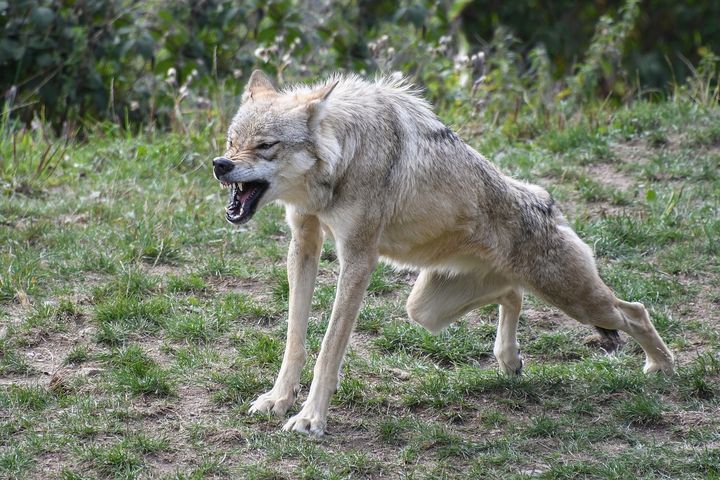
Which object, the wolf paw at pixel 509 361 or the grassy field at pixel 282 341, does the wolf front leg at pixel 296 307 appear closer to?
the grassy field at pixel 282 341

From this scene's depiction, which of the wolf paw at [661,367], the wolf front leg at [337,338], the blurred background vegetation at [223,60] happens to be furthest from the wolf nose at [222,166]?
the blurred background vegetation at [223,60]

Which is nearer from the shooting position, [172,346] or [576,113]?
[172,346]

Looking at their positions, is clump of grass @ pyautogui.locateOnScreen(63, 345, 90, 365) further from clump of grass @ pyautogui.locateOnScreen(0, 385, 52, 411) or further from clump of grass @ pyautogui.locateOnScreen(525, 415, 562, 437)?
clump of grass @ pyautogui.locateOnScreen(525, 415, 562, 437)

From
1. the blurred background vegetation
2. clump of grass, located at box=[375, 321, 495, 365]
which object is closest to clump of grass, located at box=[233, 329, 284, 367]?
clump of grass, located at box=[375, 321, 495, 365]

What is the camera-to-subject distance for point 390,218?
215 inches

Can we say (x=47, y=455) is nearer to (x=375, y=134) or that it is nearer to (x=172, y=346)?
(x=172, y=346)

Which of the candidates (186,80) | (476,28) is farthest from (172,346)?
(476,28)

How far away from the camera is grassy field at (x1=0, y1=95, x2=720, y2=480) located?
16.3 feet

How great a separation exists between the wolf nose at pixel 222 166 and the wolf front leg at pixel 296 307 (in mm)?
604

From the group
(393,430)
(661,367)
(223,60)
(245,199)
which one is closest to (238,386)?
(393,430)

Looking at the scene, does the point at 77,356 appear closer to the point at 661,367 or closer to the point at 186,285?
the point at 186,285

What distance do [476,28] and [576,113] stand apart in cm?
624

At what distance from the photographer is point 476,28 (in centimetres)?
1586

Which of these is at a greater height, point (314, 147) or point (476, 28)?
point (314, 147)
